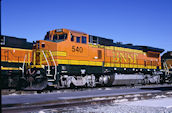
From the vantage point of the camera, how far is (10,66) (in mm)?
15250

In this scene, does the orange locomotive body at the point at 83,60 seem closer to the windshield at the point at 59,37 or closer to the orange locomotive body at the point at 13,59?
the windshield at the point at 59,37

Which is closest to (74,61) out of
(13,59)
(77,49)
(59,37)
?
(77,49)

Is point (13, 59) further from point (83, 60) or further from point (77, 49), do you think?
point (83, 60)

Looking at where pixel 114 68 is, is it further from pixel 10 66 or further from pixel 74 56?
pixel 10 66

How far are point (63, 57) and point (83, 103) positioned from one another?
19.3 feet

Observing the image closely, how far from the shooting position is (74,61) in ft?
47.2

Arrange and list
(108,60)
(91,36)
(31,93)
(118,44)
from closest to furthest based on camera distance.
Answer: (31,93) → (91,36) → (108,60) → (118,44)

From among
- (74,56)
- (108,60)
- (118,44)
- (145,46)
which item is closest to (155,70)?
(145,46)

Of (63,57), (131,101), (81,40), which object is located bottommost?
(131,101)

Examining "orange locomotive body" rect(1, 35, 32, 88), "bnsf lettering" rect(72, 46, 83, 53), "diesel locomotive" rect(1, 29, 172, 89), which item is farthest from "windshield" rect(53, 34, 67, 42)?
"orange locomotive body" rect(1, 35, 32, 88)

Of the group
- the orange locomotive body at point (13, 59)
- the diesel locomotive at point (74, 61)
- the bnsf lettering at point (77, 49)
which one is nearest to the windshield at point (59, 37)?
the diesel locomotive at point (74, 61)

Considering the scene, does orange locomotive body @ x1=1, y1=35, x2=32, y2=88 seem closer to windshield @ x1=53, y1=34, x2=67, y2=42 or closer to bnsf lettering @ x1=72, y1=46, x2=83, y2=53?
windshield @ x1=53, y1=34, x2=67, y2=42

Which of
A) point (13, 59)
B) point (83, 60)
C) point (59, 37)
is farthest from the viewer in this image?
point (13, 59)

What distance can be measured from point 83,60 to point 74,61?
79 cm
